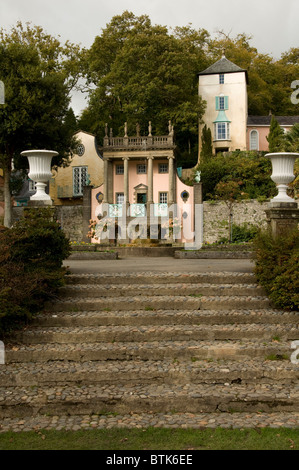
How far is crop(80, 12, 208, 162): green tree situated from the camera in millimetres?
37500

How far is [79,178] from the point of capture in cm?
4044

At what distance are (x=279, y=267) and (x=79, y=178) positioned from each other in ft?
111

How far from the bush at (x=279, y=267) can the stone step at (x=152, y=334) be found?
Result: 0.69 meters

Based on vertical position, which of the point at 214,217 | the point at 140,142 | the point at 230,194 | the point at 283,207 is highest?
the point at 140,142

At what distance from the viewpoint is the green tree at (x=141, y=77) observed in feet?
123

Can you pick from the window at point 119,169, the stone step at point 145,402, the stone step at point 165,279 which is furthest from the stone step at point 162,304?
the window at point 119,169

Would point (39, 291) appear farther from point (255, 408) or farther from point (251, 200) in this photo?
point (251, 200)

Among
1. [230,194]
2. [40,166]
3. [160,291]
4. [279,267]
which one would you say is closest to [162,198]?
[230,194]

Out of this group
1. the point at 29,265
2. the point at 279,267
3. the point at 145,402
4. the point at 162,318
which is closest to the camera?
the point at 145,402

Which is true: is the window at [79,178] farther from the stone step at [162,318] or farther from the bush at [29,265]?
the stone step at [162,318]

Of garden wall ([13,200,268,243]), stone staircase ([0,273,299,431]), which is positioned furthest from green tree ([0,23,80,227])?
stone staircase ([0,273,299,431])

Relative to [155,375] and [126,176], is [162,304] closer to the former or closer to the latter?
[155,375]

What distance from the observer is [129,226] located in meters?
33.4

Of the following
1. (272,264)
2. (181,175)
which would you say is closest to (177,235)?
(181,175)
